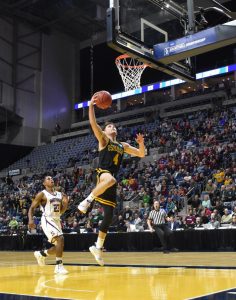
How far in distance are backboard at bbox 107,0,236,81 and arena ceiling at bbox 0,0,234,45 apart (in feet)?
68.7

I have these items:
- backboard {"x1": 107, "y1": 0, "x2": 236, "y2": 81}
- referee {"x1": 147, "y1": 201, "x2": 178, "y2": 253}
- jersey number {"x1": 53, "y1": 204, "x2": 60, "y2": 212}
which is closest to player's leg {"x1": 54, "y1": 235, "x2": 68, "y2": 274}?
jersey number {"x1": 53, "y1": 204, "x2": 60, "y2": 212}

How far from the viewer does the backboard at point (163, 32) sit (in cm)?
870

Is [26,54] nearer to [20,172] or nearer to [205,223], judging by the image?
[20,172]

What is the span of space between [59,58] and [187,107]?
1409 cm

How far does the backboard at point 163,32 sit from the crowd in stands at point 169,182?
626 centimetres

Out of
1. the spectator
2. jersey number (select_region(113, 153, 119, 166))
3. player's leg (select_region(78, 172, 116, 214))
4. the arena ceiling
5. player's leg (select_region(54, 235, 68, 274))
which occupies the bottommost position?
player's leg (select_region(54, 235, 68, 274))

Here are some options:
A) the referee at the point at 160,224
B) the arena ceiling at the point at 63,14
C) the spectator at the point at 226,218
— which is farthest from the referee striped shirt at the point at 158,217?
the arena ceiling at the point at 63,14

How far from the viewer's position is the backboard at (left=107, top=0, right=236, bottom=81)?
870 cm

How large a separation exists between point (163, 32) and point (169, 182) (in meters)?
10.2

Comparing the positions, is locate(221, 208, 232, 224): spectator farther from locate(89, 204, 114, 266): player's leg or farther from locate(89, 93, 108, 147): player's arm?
locate(89, 93, 108, 147): player's arm

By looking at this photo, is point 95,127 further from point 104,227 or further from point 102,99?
point 104,227

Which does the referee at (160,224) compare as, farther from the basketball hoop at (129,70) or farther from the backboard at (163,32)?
the basketball hoop at (129,70)

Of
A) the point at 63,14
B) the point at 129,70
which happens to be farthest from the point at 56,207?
the point at 63,14

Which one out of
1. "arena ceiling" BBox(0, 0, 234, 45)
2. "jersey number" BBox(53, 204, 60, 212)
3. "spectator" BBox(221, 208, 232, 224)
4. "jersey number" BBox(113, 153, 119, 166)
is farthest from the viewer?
"arena ceiling" BBox(0, 0, 234, 45)
